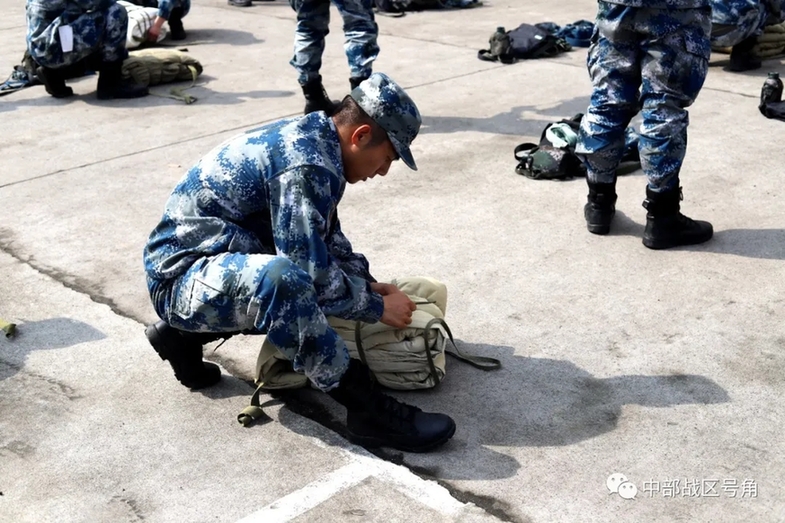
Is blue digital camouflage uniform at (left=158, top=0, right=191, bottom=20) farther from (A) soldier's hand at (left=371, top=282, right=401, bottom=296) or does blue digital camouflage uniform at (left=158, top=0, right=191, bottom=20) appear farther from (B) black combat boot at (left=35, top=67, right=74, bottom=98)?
(A) soldier's hand at (left=371, top=282, right=401, bottom=296)

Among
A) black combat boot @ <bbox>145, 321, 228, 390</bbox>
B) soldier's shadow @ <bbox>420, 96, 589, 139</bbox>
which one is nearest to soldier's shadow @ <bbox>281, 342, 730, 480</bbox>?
black combat boot @ <bbox>145, 321, 228, 390</bbox>

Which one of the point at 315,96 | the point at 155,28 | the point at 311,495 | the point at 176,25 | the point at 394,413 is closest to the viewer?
the point at 311,495

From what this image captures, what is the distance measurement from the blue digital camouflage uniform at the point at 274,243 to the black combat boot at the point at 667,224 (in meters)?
1.76

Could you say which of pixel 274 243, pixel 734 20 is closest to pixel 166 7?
pixel 734 20

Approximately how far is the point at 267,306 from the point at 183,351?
0.56 m

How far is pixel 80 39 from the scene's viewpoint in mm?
7203

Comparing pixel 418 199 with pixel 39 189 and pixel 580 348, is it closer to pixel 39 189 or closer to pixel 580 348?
pixel 580 348

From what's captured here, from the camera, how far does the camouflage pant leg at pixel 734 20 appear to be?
706cm

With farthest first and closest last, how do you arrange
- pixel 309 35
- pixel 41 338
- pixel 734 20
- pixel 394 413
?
pixel 734 20 → pixel 309 35 → pixel 41 338 → pixel 394 413

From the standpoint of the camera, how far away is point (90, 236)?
16.1 feet

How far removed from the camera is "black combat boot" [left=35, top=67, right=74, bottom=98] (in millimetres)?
7434

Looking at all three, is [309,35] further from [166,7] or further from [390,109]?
[390,109]

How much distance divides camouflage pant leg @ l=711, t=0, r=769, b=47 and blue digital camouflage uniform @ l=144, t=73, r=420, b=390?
4733mm

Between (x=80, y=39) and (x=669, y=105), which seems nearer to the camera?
(x=669, y=105)
